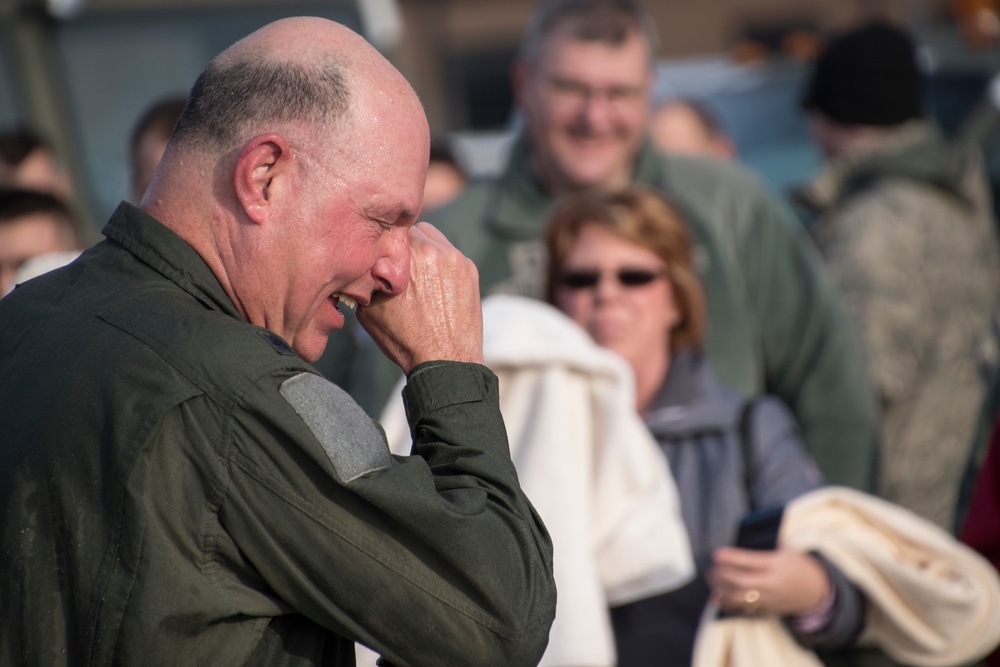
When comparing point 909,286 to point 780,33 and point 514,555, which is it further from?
point 780,33

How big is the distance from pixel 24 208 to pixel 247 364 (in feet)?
10.0

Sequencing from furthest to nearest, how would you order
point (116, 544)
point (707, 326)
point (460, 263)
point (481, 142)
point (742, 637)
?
point (481, 142), point (707, 326), point (742, 637), point (460, 263), point (116, 544)

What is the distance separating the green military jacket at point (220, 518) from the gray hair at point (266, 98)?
244 mm

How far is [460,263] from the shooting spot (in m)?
1.92

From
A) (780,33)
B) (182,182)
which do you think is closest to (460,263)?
(182,182)

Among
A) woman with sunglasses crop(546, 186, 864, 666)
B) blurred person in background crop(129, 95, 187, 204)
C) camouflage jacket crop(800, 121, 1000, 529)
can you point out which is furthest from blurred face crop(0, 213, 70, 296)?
camouflage jacket crop(800, 121, 1000, 529)

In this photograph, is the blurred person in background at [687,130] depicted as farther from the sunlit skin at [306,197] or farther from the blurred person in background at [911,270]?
the sunlit skin at [306,197]

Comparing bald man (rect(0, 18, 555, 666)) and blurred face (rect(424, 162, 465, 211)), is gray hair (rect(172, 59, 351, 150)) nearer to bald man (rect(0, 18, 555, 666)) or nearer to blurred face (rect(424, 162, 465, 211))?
bald man (rect(0, 18, 555, 666))

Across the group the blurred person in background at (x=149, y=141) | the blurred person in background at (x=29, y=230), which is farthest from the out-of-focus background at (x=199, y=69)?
the blurred person in background at (x=29, y=230)

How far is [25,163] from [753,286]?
2.99 m

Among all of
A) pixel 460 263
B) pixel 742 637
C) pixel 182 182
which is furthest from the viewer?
pixel 742 637

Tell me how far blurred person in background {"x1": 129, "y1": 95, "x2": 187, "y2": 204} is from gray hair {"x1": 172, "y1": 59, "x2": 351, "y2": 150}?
2595 mm

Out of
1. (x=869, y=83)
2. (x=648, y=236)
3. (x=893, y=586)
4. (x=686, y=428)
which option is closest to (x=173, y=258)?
(x=686, y=428)

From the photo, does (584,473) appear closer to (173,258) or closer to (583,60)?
(173,258)
